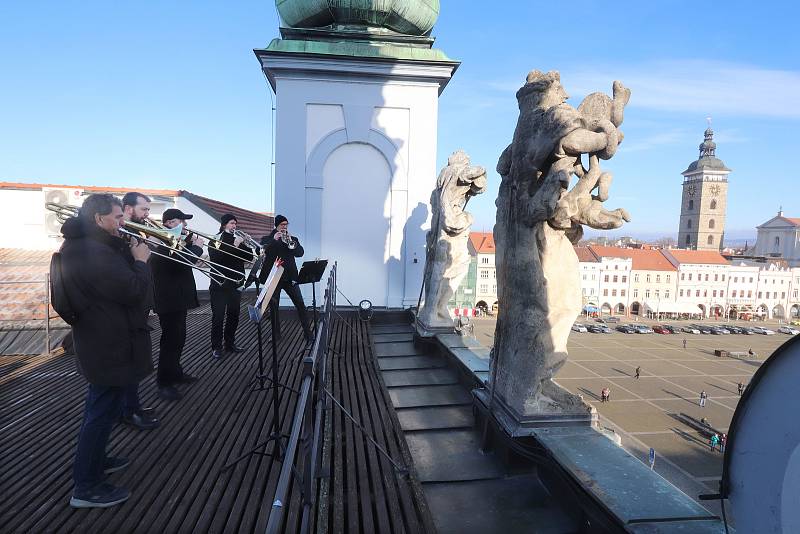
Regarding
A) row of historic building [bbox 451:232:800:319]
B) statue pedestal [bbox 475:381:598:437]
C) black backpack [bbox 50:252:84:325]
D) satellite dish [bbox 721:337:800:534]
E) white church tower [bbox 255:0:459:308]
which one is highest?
white church tower [bbox 255:0:459:308]

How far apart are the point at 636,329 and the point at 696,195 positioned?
6350cm

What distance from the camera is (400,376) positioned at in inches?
258

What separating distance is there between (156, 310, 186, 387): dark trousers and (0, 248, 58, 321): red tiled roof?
385 cm

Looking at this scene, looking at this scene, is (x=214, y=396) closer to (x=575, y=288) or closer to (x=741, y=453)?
(x=575, y=288)

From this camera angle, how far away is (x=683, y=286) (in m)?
63.2

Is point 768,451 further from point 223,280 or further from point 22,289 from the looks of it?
point 22,289

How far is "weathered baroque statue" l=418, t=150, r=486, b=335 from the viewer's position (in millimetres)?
7297

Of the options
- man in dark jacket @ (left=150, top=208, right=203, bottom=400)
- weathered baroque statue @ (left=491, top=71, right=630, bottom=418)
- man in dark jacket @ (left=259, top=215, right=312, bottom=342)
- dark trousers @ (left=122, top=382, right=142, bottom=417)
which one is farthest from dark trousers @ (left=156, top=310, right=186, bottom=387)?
weathered baroque statue @ (left=491, top=71, right=630, bottom=418)

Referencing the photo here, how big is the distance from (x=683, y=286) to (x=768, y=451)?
71.4 metres

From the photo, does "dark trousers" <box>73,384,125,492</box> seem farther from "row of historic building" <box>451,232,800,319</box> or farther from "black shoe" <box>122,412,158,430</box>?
"row of historic building" <box>451,232,800,319</box>

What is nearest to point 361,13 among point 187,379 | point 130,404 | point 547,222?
point 187,379

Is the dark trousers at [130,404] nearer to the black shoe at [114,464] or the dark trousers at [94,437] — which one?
the black shoe at [114,464]

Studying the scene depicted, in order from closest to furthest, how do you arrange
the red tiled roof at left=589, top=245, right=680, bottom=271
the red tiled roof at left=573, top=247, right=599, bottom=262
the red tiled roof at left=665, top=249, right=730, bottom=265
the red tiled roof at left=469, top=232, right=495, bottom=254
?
1. the red tiled roof at left=469, top=232, right=495, bottom=254
2. the red tiled roof at left=589, top=245, right=680, bottom=271
3. the red tiled roof at left=573, top=247, right=599, bottom=262
4. the red tiled roof at left=665, top=249, right=730, bottom=265

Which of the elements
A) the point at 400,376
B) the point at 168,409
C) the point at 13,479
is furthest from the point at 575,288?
the point at 13,479
